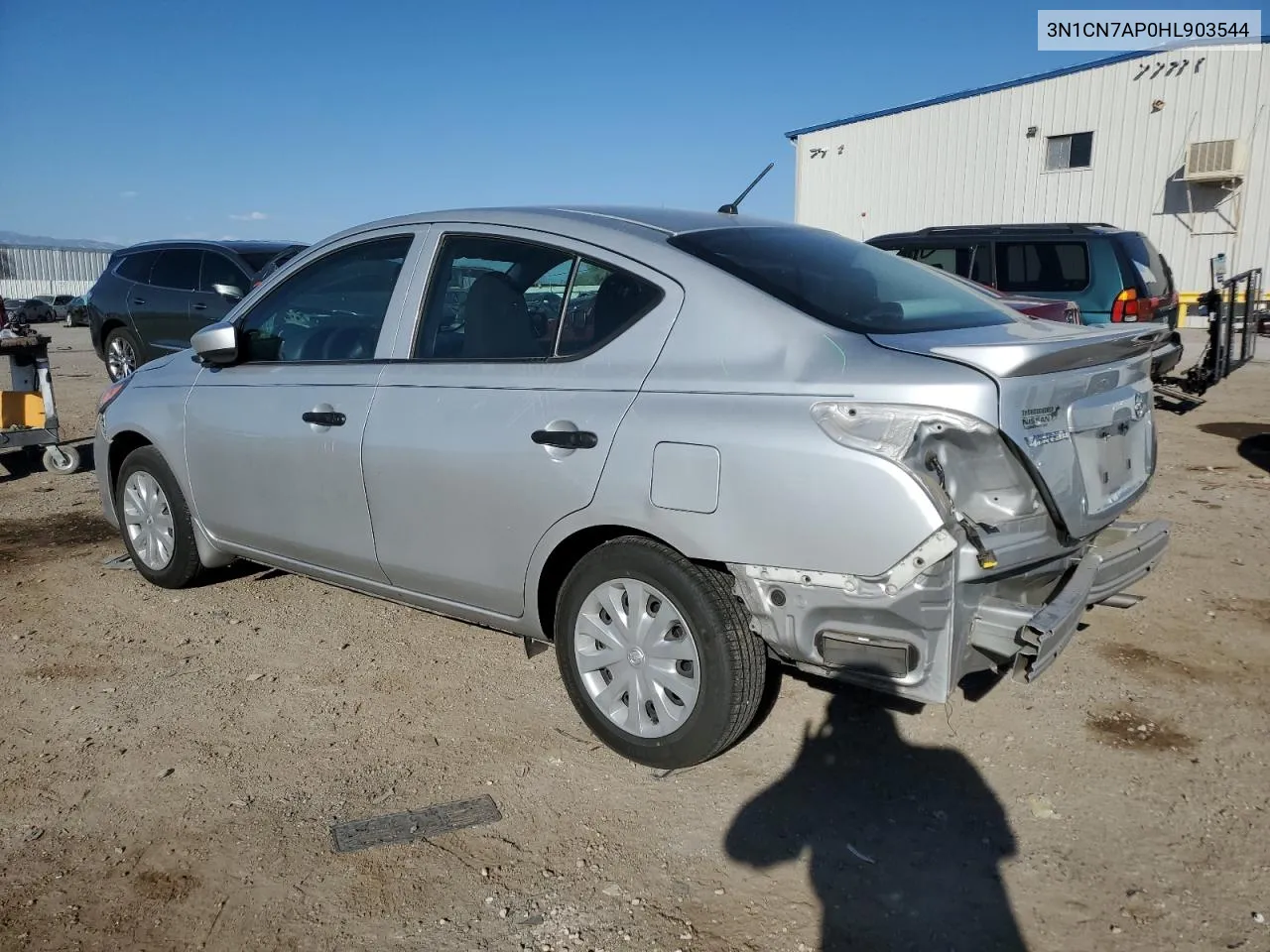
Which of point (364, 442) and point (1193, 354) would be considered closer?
point (364, 442)

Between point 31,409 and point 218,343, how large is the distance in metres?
4.66

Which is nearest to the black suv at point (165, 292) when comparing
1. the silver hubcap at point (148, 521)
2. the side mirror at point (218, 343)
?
the silver hubcap at point (148, 521)

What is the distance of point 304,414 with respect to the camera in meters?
3.97

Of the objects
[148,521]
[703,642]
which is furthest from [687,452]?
[148,521]

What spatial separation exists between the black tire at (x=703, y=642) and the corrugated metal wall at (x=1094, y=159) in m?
23.0

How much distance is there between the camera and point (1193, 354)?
15.8 metres

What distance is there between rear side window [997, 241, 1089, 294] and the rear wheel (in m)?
9.17

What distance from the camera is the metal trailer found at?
25.5ft

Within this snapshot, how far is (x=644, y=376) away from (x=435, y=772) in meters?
1.45

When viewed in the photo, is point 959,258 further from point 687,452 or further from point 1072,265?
point 687,452

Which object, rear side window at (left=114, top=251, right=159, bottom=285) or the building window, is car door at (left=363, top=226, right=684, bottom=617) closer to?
rear side window at (left=114, top=251, right=159, bottom=285)

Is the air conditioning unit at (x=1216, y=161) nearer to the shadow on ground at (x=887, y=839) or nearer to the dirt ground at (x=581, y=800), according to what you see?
the dirt ground at (x=581, y=800)

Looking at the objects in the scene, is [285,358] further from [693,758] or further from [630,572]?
[693,758]

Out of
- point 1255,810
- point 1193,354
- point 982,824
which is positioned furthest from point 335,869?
point 1193,354
